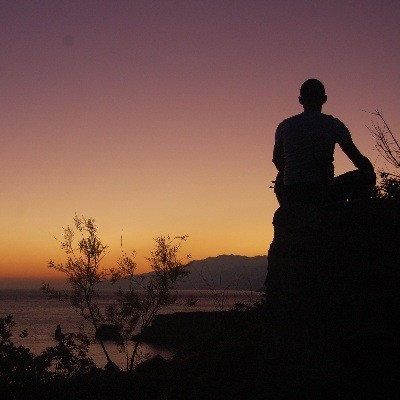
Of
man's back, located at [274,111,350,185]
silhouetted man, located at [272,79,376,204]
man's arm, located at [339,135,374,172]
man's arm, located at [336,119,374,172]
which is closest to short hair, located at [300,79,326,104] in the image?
silhouetted man, located at [272,79,376,204]

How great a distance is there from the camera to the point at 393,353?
4.28 m

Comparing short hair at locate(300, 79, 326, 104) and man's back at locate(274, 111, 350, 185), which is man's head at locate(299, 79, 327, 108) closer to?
short hair at locate(300, 79, 326, 104)

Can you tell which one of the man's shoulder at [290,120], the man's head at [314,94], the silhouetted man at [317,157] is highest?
the man's head at [314,94]

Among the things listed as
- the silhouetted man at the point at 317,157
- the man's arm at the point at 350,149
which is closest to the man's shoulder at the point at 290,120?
the silhouetted man at the point at 317,157

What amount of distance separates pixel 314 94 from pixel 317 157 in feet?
2.67

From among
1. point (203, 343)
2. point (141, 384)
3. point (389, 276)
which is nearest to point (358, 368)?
point (389, 276)

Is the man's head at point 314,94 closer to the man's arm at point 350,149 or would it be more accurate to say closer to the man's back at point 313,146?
the man's back at point 313,146

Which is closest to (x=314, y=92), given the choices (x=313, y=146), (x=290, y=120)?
(x=290, y=120)

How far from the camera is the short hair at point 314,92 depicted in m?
5.45

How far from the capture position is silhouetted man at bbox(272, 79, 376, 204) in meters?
5.25

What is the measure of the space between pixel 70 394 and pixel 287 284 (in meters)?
5.50

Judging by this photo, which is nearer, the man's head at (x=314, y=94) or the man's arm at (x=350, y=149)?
the man's arm at (x=350, y=149)

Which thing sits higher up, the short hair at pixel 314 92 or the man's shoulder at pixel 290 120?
the short hair at pixel 314 92

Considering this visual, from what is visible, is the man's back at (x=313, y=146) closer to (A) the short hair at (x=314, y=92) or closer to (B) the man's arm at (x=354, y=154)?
(B) the man's arm at (x=354, y=154)
